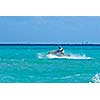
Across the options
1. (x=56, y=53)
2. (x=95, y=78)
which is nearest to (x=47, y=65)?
(x=56, y=53)

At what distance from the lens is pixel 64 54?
1.81 metres

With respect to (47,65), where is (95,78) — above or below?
below

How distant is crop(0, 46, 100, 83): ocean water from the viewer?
1800mm

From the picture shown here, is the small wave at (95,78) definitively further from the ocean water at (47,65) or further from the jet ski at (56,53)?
the jet ski at (56,53)

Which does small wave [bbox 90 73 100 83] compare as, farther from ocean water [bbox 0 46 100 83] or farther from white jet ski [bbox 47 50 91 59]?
white jet ski [bbox 47 50 91 59]

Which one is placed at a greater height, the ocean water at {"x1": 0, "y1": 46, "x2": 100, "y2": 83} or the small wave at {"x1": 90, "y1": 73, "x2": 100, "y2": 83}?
the ocean water at {"x1": 0, "y1": 46, "x2": 100, "y2": 83}

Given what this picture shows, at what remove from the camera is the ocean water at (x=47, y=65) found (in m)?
1.80

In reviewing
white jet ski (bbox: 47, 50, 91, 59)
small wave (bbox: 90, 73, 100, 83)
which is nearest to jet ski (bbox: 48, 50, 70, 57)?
white jet ski (bbox: 47, 50, 91, 59)

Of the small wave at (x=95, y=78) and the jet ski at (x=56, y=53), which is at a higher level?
the jet ski at (x=56, y=53)

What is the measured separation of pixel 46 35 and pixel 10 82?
0.43 meters

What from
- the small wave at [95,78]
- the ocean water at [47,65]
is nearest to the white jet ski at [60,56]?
the ocean water at [47,65]

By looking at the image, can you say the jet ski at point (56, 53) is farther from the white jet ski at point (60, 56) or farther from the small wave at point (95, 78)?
the small wave at point (95, 78)

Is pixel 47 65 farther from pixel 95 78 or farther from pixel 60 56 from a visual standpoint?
pixel 95 78

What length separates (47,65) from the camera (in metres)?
1.82
